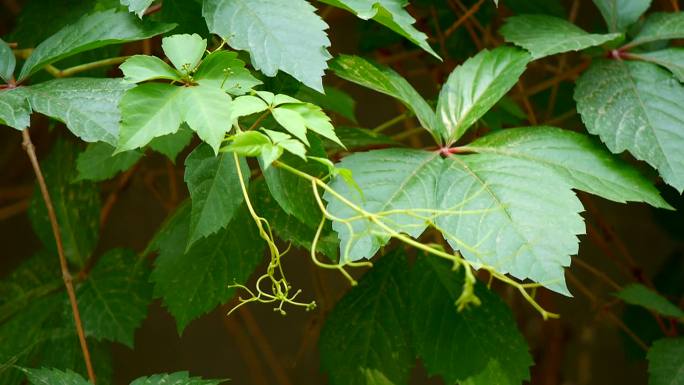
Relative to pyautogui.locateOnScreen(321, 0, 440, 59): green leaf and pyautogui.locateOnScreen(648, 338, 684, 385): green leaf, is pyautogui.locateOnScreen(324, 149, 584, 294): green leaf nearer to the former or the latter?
pyautogui.locateOnScreen(321, 0, 440, 59): green leaf

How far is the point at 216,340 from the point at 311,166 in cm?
113

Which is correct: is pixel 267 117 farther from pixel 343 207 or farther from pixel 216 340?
pixel 216 340

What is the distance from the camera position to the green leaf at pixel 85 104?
88 centimetres

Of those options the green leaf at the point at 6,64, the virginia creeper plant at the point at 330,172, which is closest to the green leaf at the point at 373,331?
the virginia creeper plant at the point at 330,172

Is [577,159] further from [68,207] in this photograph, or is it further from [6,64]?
[68,207]

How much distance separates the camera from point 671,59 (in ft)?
3.72

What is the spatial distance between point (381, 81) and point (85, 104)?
0.35 meters

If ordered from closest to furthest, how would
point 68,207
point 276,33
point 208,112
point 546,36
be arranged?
point 208,112
point 276,33
point 546,36
point 68,207

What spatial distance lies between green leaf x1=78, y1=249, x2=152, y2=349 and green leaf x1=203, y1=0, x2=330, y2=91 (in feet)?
1.57

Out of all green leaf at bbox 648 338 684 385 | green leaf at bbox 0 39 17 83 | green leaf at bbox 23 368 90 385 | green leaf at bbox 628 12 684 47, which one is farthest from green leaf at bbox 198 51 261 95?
green leaf at bbox 648 338 684 385

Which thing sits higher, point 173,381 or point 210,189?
point 210,189

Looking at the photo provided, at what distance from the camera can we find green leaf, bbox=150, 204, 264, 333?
1072 millimetres

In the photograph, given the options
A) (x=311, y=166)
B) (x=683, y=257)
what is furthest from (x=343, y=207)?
(x=683, y=257)

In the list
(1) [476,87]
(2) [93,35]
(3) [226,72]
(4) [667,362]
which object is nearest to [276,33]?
(3) [226,72]
